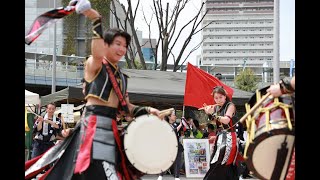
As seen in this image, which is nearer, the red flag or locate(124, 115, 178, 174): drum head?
locate(124, 115, 178, 174): drum head

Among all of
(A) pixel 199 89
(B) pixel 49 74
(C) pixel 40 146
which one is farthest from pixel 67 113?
(B) pixel 49 74

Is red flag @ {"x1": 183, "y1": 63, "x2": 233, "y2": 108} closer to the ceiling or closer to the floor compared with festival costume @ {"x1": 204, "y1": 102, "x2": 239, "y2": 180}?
closer to the ceiling

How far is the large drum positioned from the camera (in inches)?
138

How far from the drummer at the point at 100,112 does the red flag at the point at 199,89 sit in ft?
15.2

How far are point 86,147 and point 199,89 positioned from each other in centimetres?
516

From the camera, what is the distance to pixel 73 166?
13.9 feet

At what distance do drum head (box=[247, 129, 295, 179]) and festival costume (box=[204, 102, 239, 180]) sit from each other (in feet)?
11.4

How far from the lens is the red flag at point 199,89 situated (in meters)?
9.05

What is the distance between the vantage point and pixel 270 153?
3541 millimetres

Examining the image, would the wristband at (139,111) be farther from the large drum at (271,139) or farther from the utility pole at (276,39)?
the utility pole at (276,39)

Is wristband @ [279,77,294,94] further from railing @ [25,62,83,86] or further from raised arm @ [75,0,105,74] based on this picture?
railing @ [25,62,83,86]

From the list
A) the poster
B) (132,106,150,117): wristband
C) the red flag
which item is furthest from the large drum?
the poster
